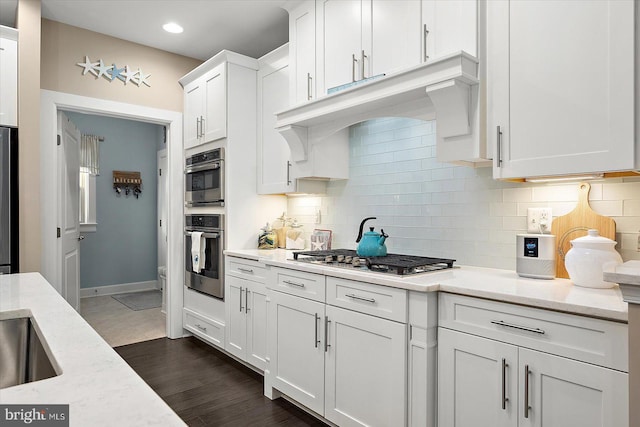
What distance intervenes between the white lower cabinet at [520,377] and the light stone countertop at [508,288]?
0.05 metres

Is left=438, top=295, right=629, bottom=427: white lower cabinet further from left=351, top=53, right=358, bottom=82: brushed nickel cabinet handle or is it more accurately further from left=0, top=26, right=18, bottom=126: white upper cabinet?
left=0, top=26, right=18, bottom=126: white upper cabinet

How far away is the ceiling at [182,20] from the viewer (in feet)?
10.1

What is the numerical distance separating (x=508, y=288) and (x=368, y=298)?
25.3 inches

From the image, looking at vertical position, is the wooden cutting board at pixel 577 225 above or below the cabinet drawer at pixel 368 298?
above

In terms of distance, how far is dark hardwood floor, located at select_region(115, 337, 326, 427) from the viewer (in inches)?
95.7

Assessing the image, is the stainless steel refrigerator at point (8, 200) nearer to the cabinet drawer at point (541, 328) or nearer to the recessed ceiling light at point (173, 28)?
the recessed ceiling light at point (173, 28)

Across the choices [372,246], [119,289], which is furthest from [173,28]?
[119,289]

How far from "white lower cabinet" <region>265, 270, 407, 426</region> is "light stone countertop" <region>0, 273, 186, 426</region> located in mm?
1310

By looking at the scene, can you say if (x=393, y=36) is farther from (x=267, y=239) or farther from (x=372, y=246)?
(x=267, y=239)

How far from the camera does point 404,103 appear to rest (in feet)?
7.54

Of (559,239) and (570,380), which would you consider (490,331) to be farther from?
(559,239)

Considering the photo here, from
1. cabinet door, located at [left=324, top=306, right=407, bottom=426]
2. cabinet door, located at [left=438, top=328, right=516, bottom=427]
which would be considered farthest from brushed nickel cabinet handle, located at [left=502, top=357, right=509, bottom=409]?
cabinet door, located at [left=324, top=306, right=407, bottom=426]

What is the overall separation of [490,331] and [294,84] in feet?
7.00

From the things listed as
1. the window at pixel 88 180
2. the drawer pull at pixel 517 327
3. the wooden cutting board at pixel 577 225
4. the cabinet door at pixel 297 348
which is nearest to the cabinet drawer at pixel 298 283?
the cabinet door at pixel 297 348
